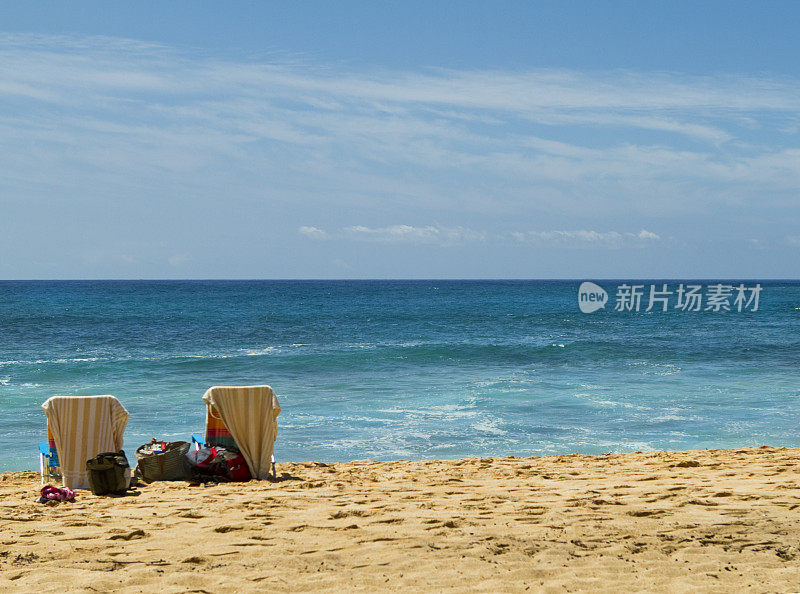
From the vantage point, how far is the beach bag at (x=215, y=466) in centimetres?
→ 882

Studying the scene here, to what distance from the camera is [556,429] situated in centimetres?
1325

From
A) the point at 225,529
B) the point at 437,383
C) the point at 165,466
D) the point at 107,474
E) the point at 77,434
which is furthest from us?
the point at 437,383

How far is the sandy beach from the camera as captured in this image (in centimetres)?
485

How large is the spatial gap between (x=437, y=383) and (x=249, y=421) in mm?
10474

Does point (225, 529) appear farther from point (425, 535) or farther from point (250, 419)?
point (250, 419)

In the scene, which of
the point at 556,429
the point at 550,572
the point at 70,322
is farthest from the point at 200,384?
the point at 70,322

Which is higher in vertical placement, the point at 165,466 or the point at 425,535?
the point at 425,535

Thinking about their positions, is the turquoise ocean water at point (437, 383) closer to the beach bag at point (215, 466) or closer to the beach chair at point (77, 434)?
the beach bag at point (215, 466)

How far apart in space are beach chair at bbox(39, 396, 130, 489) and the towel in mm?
1143

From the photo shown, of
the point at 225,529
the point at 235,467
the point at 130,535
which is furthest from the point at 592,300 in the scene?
the point at 130,535

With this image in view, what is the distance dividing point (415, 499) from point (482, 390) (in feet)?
35.7

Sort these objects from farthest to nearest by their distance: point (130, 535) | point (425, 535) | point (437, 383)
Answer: point (437, 383), point (130, 535), point (425, 535)

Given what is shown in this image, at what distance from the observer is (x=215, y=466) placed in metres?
8.84

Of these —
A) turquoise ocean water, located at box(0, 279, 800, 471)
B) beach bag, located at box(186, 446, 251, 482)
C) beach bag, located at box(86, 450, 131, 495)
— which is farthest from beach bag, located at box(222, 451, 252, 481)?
turquoise ocean water, located at box(0, 279, 800, 471)
